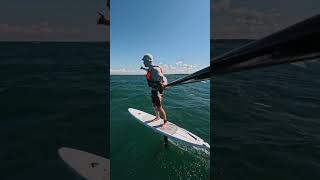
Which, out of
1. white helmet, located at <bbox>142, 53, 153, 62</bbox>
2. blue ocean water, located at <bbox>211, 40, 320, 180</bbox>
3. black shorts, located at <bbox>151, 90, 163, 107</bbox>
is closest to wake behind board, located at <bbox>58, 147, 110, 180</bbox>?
blue ocean water, located at <bbox>211, 40, 320, 180</bbox>

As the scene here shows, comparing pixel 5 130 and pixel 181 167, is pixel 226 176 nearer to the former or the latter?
pixel 181 167

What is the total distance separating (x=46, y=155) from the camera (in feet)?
19.6

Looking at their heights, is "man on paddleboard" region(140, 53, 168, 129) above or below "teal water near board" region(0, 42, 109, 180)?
above

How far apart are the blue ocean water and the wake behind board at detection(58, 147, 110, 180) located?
2076 mm

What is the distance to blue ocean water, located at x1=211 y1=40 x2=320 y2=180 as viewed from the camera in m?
5.43

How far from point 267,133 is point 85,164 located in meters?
5.34

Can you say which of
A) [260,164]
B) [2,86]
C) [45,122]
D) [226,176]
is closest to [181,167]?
[226,176]

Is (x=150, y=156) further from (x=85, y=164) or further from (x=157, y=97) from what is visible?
(x=85, y=164)

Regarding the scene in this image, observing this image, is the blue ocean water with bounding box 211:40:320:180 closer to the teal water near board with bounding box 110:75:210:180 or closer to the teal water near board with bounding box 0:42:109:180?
the teal water near board with bounding box 110:75:210:180

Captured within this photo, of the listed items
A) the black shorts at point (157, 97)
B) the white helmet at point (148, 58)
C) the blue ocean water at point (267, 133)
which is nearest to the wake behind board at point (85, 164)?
the blue ocean water at point (267, 133)

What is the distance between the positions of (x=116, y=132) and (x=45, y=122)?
248 cm

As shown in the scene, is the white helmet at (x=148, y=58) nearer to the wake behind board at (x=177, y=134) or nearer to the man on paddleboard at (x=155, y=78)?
the man on paddleboard at (x=155, y=78)

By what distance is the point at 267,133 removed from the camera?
761 centimetres

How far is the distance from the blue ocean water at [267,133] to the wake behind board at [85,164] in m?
2.08
